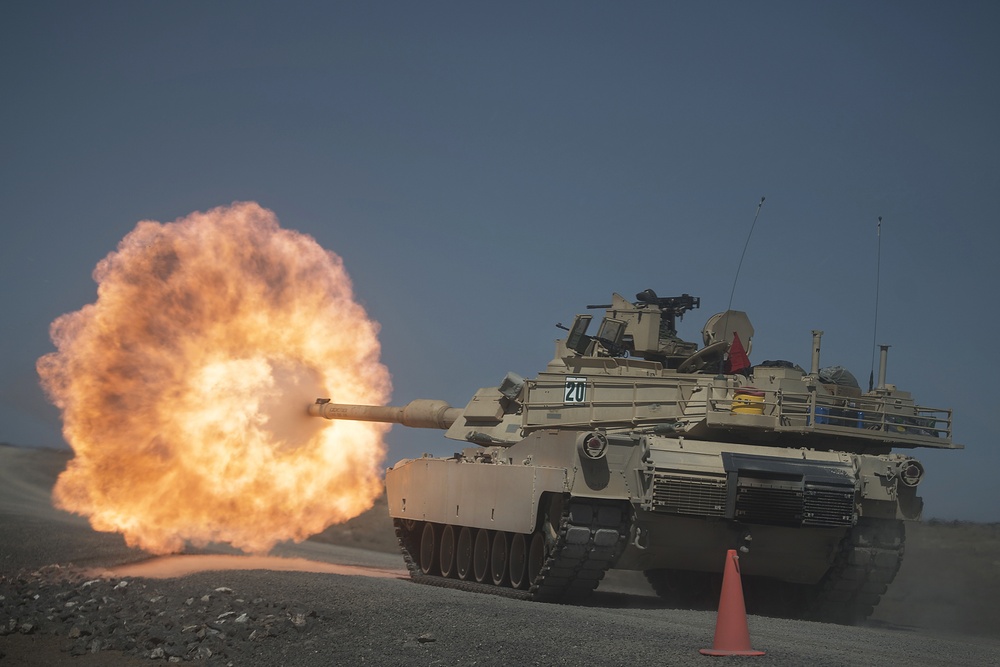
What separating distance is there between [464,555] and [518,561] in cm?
231

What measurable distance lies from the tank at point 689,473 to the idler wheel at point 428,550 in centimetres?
159

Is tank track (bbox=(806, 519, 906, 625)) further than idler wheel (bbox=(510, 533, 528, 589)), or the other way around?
idler wheel (bbox=(510, 533, 528, 589))

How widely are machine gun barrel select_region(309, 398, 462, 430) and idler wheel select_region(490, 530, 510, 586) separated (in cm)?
492

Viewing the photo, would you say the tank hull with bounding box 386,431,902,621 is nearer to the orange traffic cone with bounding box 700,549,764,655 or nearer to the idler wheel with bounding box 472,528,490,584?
the idler wheel with bounding box 472,528,490,584

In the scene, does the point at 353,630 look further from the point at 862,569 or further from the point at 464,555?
the point at 464,555

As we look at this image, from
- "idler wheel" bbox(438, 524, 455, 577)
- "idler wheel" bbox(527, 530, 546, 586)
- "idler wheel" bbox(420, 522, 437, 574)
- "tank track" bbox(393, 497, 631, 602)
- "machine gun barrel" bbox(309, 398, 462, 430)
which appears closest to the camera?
"tank track" bbox(393, 497, 631, 602)

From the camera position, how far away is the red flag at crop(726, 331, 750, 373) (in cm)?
2233

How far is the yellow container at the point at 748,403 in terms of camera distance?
1967 centimetres

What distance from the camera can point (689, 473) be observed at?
18781 millimetres

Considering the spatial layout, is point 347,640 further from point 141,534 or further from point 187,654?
point 141,534

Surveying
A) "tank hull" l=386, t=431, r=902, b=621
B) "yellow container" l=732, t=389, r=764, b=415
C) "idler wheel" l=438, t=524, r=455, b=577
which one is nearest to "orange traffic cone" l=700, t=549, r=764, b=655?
"tank hull" l=386, t=431, r=902, b=621

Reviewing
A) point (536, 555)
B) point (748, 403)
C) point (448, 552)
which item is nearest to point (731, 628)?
point (748, 403)

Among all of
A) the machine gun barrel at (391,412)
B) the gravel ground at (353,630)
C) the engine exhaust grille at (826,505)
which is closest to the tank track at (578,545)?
the gravel ground at (353,630)

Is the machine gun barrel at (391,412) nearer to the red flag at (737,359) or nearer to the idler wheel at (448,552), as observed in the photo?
the idler wheel at (448,552)
